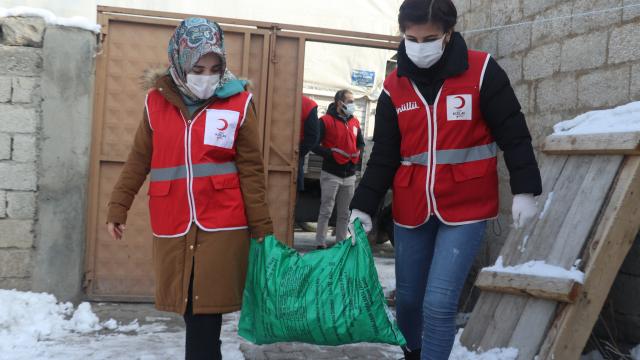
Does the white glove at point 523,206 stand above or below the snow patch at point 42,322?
above

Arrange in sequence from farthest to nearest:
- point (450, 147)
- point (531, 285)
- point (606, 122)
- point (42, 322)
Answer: point (42, 322), point (606, 122), point (531, 285), point (450, 147)

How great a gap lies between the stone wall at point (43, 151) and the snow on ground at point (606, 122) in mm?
3659

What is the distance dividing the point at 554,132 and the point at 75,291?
3840 millimetres

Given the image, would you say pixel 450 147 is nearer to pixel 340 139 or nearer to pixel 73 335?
pixel 73 335

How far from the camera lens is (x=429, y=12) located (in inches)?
110

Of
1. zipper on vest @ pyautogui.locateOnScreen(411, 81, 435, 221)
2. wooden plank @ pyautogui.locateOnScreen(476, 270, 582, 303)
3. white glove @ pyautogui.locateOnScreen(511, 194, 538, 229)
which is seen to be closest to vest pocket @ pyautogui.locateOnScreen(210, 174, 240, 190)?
zipper on vest @ pyautogui.locateOnScreen(411, 81, 435, 221)

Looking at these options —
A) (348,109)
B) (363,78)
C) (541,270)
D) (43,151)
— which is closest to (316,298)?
(541,270)

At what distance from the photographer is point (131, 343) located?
440cm

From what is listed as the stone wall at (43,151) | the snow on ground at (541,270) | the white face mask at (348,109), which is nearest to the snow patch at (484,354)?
the snow on ground at (541,270)

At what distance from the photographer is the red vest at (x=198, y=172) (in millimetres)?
2861

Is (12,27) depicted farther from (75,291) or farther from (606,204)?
(606,204)

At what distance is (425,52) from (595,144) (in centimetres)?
120

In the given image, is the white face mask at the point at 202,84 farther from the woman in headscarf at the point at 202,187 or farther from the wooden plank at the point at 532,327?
the wooden plank at the point at 532,327

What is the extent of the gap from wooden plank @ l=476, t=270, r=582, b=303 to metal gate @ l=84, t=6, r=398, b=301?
99.6 inches
